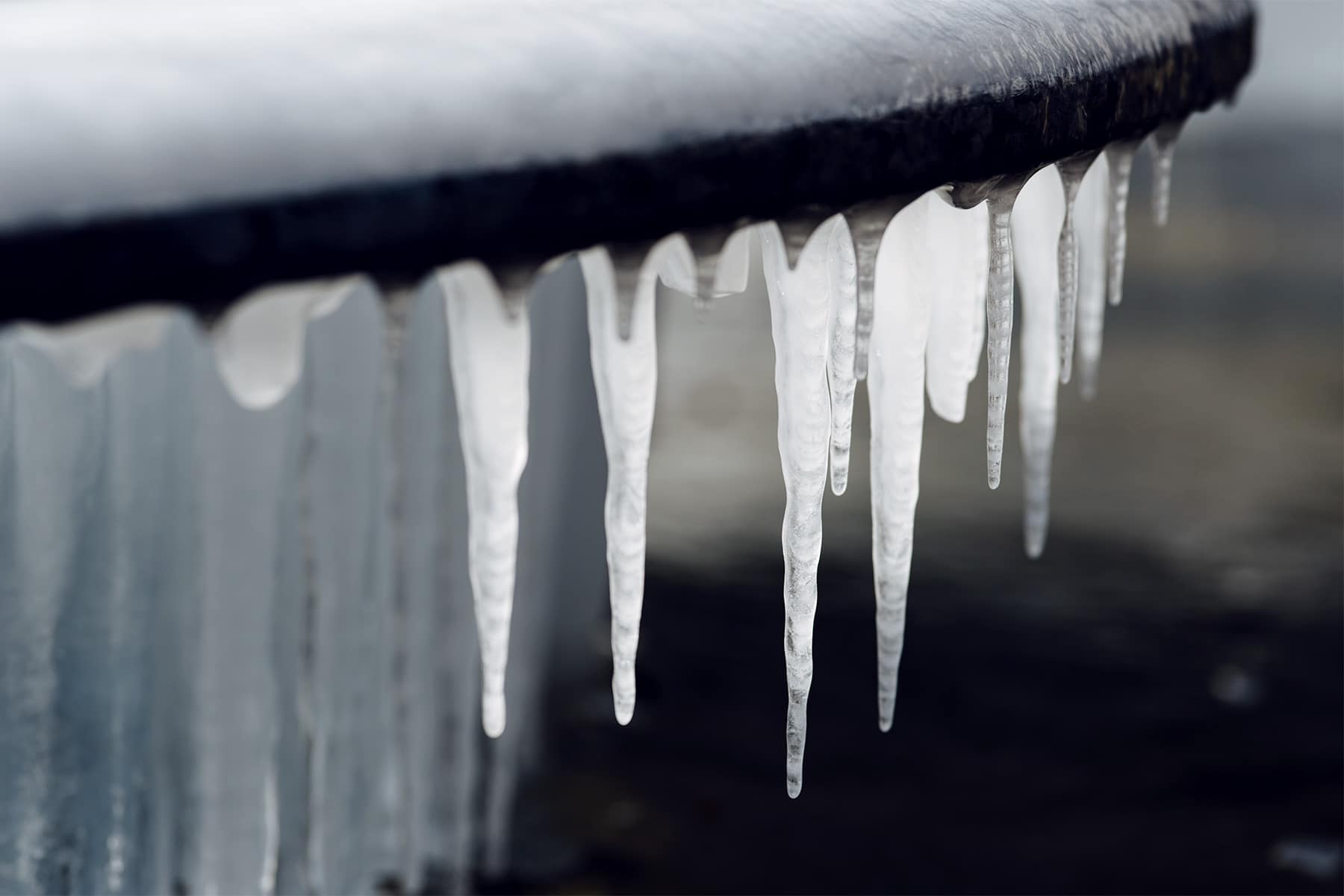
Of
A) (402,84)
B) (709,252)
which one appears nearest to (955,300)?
(709,252)

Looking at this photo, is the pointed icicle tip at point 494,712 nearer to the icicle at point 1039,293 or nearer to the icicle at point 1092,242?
the icicle at point 1039,293

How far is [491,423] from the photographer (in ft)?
2.79

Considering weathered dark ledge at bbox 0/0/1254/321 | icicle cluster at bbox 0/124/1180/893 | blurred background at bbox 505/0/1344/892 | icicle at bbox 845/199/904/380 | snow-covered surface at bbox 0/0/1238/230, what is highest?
snow-covered surface at bbox 0/0/1238/230

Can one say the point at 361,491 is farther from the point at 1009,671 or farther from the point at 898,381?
→ the point at 1009,671

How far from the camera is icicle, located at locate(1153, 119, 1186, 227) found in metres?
1.35

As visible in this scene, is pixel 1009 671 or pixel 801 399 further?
pixel 1009 671

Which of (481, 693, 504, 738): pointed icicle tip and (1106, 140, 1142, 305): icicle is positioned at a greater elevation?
(1106, 140, 1142, 305): icicle

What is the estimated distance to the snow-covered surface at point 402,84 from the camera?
64 centimetres

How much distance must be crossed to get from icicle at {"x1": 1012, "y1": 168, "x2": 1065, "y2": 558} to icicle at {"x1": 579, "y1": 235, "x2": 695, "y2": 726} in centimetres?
44

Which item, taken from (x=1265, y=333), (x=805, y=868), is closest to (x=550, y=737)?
(x=805, y=868)

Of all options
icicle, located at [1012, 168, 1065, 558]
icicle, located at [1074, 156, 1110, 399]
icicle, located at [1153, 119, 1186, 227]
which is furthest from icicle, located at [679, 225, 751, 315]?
icicle, located at [1074, 156, 1110, 399]

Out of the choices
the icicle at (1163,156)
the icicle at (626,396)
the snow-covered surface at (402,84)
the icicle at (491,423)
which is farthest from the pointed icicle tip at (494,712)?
the icicle at (1163,156)

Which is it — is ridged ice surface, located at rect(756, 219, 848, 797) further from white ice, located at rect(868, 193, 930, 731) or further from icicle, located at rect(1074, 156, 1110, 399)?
icicle, located at rect(1074, 156, 1110, 399)

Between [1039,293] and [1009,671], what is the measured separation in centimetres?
174
